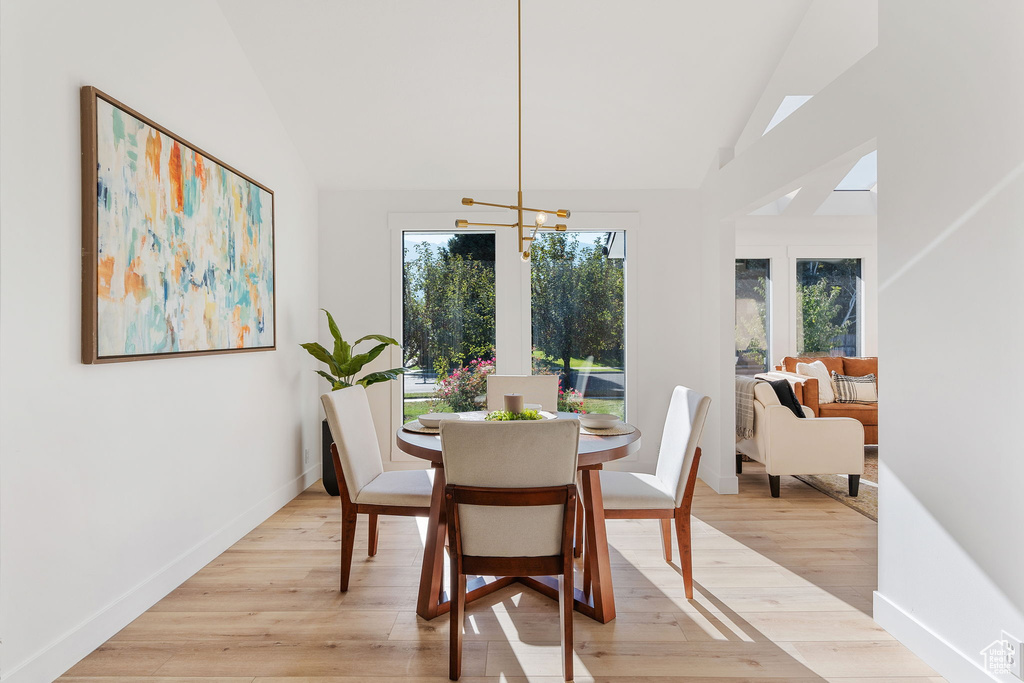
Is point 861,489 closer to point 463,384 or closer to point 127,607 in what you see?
point 463,384

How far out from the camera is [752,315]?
7.02 metres

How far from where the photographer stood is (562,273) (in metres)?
4.99

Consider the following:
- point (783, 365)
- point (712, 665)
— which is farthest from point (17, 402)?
point (783, 365)

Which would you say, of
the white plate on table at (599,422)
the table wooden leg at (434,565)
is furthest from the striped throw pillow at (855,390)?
the table wooden leg at (434,565)

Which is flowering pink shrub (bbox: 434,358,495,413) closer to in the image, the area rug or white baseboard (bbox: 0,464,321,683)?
white baseboard (bbox: 0,464,321,683)

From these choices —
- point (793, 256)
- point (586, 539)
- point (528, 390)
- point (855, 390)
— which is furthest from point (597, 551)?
point (793, 256)

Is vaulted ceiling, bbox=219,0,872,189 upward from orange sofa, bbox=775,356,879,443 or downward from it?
upward

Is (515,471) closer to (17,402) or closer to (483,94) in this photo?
(17,402)

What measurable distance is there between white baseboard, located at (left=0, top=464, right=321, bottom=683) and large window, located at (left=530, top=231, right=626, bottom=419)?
244cm

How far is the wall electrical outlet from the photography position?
1754 mm

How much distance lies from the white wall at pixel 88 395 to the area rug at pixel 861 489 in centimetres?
392

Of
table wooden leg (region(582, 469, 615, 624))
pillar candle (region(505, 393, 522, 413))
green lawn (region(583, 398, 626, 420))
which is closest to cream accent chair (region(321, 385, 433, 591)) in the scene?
pillar candle (region(505, 393, 522, 413))

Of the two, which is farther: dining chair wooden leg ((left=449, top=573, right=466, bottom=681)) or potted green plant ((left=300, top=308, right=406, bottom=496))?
potted green plant ((left=300, top=308, right=406, bottom=496))

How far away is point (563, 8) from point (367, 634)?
3340 mm
